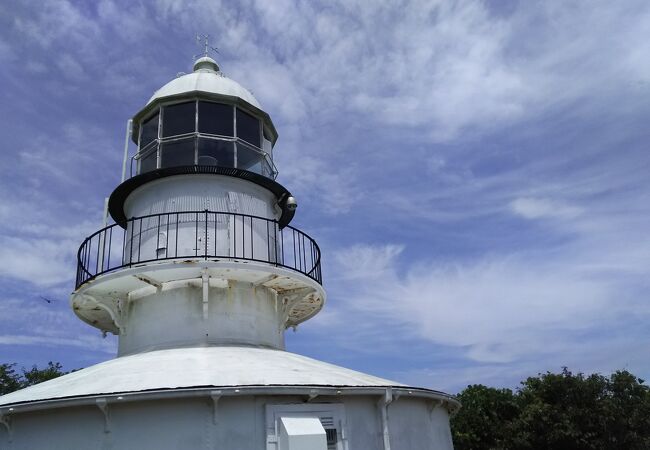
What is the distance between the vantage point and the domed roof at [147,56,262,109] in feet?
45.6

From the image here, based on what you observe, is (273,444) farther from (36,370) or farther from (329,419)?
(36,370)

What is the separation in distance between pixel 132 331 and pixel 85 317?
219cm

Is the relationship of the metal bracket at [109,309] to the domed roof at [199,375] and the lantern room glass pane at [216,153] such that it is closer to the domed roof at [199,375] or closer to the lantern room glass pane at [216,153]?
the domed roof at [199,375]

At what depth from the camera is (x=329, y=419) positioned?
968cm

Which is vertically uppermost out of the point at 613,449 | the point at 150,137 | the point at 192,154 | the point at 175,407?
the point at 150,137

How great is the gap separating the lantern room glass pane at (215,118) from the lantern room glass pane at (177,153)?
1.67ft

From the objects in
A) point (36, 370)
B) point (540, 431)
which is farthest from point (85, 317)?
point (540, 431)

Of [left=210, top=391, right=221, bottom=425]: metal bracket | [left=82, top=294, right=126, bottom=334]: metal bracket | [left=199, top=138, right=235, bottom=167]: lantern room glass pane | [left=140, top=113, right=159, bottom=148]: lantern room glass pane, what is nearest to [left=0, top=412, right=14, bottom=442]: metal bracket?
[left=82, top=294, right=126, bottom=334]: metal bracket

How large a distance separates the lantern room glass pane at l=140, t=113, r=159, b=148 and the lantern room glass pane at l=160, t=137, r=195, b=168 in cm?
73

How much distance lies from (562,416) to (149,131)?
2635 centimetres

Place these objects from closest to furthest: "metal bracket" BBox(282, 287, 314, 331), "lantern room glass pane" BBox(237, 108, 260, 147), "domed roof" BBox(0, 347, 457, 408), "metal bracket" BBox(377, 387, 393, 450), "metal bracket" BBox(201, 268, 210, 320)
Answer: "domed roof" BBox(0, 347, 457, 408) < "metal bracket" BBox(377, 387, 393, 450) < "metal bracket" BBox(201, 268, 210, 320) < "metal bracket" BBox(282, 287, 314, 331) < "lantern room glass pane" BBox(237, 108, 260, 147)

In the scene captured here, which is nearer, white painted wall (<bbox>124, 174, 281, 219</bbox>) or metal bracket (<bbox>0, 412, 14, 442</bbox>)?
metal bracket (<bbox>0, 412, 14, 442</bbox>)

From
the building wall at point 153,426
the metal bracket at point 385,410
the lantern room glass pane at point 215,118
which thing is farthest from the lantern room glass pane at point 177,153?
the metal bracket at point 385,410

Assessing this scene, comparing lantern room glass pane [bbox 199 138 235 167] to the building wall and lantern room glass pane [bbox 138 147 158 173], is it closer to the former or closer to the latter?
lantern room glass pane [bbox 138 147 158 173]
